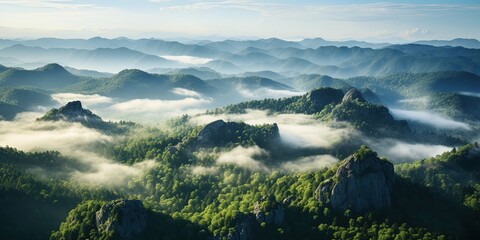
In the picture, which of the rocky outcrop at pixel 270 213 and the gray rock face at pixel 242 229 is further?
the rocky outcrop at pixel 270 213

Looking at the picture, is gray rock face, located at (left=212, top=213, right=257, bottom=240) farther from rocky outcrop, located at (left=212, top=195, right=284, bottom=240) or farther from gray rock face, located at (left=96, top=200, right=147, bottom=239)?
gray rock face, located at (left=96, top=200, right=147, bottom=239)

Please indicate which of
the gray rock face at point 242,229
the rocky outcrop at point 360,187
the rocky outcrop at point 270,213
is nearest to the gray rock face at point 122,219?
the gray rock face at point 242,229

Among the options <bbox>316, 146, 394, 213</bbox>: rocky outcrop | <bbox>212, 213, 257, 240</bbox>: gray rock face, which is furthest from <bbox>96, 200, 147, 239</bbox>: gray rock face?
<bbox>316, 146, 394, 213</bbox>: rocky outcrop

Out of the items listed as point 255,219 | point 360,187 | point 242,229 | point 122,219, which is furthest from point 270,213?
point 122,219

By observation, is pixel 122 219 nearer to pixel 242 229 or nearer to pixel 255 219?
pixel 242 229

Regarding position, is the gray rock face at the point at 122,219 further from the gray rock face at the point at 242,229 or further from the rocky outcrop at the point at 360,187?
the rocky outcrop at the point at 360,187

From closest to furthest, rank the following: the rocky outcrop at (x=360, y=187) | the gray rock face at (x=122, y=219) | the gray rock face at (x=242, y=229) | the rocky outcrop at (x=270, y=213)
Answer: the gray rock face at (x=242, y=229), the gray rock face at (x=122, y=219), the rocky outcrop at (x=270, y=213), the rocky outcrop at (x=360, y=187)

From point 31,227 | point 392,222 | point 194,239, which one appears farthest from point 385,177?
point 31,227

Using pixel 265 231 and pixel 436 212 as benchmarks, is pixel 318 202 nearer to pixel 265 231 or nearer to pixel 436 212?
pixel 265 231
